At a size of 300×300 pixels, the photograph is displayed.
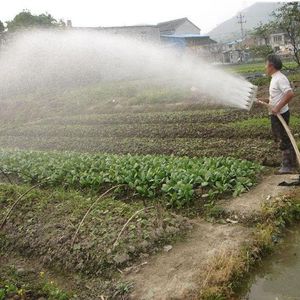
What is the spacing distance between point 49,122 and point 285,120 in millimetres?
13234

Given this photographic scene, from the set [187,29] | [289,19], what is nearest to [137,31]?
[187,29]

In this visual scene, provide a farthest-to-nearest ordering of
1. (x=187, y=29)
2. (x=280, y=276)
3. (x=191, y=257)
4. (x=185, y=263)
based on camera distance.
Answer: (x=187, y=29) → (x=191, y=257) → (x=185, y=263) → (x=280, y=276)

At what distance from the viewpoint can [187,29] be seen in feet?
197

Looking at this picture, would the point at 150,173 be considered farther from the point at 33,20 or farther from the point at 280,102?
the point at 33,20

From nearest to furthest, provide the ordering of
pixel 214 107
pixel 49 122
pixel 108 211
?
pixel 108 211 → pixel 214 107 → pixel 49 122

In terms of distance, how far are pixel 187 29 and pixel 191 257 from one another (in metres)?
57.9

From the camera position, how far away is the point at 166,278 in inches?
197

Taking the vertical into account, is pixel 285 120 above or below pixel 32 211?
above

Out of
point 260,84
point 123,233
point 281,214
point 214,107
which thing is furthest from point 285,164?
point 260,84

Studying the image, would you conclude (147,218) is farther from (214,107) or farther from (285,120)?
(214,107)

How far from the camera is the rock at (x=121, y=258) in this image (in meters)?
5.42

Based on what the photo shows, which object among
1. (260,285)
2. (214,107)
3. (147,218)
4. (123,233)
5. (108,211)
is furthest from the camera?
(214,107)

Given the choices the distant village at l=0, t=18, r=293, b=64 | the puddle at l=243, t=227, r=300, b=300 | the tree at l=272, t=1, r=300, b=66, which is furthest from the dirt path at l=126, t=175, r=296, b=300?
the distant village at l=0, t=18, r=293, b=64

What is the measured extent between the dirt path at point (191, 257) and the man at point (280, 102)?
1131 mm
